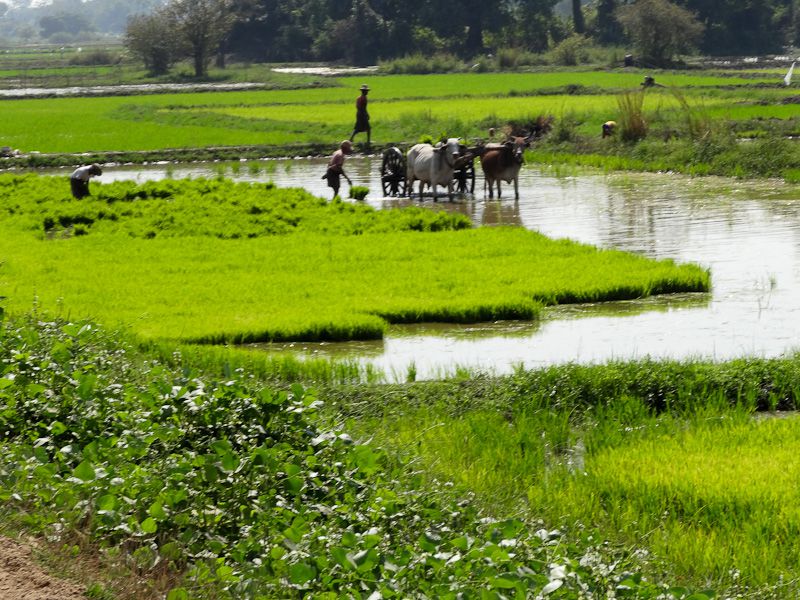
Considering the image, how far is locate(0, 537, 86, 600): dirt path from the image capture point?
4570 millimetres

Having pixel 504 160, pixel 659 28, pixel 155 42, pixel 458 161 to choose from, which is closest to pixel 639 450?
pixel 504 160

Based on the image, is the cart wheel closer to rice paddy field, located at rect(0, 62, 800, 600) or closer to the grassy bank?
rice paddy field, located at rect(0, 62, 800, 600)

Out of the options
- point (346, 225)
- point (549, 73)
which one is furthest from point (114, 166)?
point (549, 73)

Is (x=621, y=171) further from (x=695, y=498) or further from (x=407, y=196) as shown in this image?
(x=695, y=498)

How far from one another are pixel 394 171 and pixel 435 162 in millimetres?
1559

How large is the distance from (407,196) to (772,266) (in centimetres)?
931

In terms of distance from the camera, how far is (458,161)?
67.0 feet

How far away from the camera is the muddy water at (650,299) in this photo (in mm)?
10203

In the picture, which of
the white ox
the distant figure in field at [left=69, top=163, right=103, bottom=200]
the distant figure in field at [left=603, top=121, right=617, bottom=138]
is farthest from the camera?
the distant figure in field at [left=603, top=121, right=617, bottom=138]

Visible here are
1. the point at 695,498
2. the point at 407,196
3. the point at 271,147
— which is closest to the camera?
the point at 695,498

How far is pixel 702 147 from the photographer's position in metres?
24.2

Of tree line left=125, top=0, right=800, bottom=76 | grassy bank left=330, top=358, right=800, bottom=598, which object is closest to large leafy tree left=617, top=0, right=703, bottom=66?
tree line left=125, top=0, right=800, bottom=76

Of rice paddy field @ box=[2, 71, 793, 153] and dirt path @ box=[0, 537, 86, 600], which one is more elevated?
dirt path @ box=[0, 537, 86, 600]

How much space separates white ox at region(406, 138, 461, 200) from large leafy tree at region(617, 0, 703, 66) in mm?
38790
